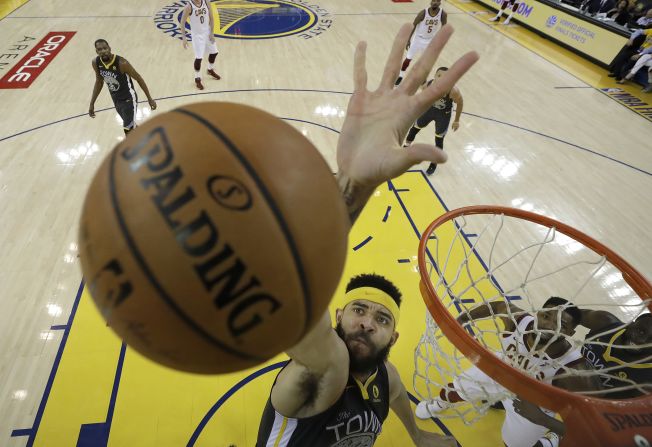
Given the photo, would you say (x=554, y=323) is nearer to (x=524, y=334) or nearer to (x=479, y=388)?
(x=524, y=334)

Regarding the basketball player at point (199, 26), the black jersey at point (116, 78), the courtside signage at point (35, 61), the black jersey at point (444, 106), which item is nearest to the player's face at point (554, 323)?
the black jersey at point (444, 106)

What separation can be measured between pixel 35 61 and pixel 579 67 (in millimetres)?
10704

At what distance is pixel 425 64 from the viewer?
4.23 feet

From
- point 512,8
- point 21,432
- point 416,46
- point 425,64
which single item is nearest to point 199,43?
point 416,46

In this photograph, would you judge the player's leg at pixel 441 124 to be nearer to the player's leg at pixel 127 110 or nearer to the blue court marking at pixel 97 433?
the player's leg at pixel 127 110

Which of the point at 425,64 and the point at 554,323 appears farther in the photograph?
the point at 554,323

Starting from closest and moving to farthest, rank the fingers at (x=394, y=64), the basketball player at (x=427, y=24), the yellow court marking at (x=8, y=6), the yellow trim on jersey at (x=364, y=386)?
the fingers at (x=394, y=64)
the yellow trim on jersey at (x=364, y=386)
the basketball player at (x=427, y=24)
the yellow court marking at (x=8, y=6)

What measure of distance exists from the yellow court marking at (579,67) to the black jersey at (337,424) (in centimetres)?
777

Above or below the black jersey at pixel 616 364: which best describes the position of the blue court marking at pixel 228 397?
below

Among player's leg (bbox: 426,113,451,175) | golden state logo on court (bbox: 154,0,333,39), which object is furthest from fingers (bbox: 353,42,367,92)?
golden state logo on court (bbox: 154,0,333,39)

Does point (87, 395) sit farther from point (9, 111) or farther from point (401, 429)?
point (9, 111)

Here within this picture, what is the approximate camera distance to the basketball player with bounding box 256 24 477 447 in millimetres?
1148

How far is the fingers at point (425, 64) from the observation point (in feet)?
4.08

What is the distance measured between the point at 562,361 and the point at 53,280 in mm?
3732
